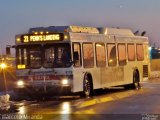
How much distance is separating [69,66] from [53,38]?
1393mm

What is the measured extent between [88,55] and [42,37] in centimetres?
223

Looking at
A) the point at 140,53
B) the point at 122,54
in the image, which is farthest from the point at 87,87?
the point at 140,53

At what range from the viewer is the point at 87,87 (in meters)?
25.9

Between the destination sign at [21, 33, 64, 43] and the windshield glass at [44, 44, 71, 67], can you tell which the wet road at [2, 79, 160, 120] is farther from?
the destination sign at [21, 33, 64, 43]

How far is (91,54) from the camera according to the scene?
86.0 ft

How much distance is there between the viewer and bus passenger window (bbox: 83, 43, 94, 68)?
25.6 m

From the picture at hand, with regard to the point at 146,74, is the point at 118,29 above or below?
above

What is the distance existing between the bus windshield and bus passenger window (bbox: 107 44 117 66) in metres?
4.21

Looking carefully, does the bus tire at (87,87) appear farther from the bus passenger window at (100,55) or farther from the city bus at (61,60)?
the bus passenger window at (100,55)

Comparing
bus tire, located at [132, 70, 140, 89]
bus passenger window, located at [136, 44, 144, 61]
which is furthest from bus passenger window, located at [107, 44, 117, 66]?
bus passenger window, located at [136, 44, 144, 61]

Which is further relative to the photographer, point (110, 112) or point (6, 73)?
point (6, 73)

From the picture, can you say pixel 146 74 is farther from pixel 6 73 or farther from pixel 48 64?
pixel 6 73

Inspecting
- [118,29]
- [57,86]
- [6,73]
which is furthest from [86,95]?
[6,73]

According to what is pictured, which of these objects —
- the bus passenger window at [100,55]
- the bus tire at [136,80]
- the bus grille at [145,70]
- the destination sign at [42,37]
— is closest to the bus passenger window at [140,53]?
the bus grille at [145,70]
